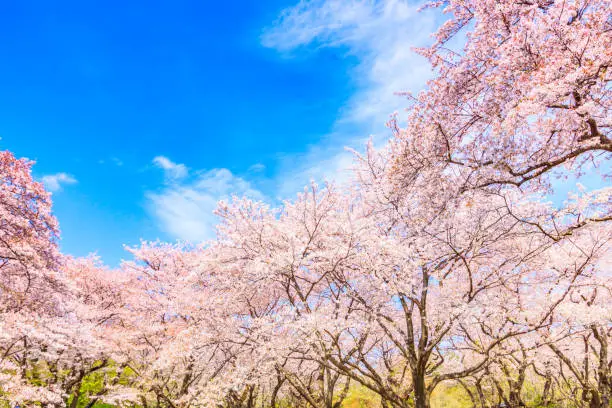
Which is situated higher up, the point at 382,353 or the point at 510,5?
Result: the point at 510,5

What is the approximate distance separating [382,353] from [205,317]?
8.71m

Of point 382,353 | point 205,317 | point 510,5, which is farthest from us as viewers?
point 382,353

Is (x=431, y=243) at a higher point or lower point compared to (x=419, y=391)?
higher

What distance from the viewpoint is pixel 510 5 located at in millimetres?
5031

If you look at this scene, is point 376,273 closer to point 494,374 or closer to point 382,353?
point 494,374

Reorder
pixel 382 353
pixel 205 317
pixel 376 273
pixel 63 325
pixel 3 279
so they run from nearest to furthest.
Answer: pixel 376 273
pixel 205 317
pixel 63 325
pixel 3 279
pixel 382 353

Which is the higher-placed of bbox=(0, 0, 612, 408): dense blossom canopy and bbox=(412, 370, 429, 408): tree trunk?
bbox=(0, 0, 612, 408): dense blossom canopy

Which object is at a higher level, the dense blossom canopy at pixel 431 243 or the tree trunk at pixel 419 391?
the dense blossom canopy at pixel 431 243

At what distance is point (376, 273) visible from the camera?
7.55 m

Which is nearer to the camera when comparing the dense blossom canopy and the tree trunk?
the dense blossom canopy

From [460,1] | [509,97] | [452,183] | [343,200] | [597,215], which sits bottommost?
[597,215]

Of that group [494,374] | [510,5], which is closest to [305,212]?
[510,5]

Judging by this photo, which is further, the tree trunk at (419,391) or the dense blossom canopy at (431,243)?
the tree trunk at (419,391)

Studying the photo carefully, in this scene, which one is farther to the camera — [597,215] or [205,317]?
[205,317]
